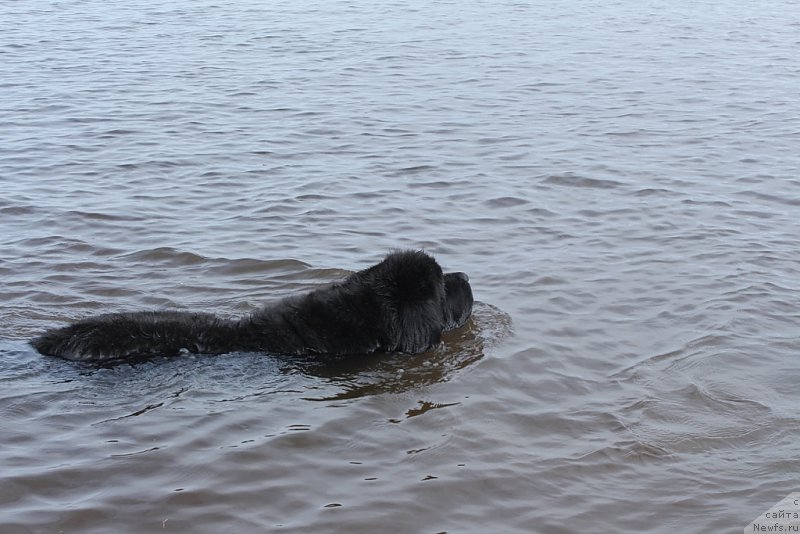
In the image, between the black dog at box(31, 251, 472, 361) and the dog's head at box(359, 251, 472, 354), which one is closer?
the black dog at box(31, 251, 472, 361)

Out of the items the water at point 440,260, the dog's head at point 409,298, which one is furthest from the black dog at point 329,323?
the water at point 440,260

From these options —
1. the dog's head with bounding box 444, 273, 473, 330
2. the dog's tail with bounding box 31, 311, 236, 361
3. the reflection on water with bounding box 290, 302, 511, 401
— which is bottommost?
the reflection on water with bounding box 290, 302, 511, 401

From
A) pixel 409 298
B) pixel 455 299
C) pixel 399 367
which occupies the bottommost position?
pixel 399 367

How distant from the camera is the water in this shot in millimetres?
4500

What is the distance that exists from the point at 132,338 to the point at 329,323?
1.16 meters

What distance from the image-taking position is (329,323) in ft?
18.9

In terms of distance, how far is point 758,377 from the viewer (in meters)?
5.70

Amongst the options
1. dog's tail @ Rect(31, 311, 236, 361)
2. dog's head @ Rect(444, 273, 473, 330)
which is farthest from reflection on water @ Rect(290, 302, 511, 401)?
dog's tail @ Rect(31, 311, 236, 361)

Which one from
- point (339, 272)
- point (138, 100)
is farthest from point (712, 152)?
point (138, 100)

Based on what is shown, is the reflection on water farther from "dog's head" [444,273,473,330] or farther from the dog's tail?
the dog's tail

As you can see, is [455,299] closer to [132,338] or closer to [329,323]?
[329,323]

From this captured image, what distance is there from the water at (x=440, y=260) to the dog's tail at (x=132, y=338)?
0.08m

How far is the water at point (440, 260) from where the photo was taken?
4500 millimetres

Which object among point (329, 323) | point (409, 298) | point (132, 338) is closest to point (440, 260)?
point (409, 298)
